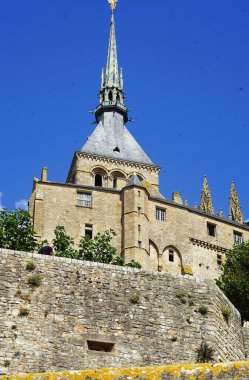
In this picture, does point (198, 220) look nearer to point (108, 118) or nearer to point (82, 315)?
point (108, 118)

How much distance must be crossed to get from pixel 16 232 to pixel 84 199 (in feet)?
94.7

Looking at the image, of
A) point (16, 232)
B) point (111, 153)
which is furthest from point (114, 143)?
point (16, 232)

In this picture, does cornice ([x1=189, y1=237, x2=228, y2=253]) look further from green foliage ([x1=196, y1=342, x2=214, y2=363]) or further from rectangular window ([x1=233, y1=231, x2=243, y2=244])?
green foliage ([x1=196, y1=342, x2=214, y2=363])

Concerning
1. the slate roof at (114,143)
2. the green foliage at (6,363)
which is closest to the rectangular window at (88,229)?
the slate roof at (114,143)

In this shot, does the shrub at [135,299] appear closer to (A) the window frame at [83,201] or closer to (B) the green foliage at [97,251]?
(B) the green foliage at [97,251]

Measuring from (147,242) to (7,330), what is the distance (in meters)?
58.3

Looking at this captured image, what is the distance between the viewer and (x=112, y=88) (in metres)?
124

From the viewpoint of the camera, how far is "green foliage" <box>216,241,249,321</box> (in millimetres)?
46469

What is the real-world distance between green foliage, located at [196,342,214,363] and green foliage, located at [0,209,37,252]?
27339mm

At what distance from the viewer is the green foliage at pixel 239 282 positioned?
46469 millimetres

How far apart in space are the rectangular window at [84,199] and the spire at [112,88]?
43.2m

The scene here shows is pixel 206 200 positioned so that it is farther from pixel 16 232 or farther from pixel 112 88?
pixel 16 232

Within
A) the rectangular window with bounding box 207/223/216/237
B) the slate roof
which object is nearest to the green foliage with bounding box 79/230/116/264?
the rectangular window with bounding box 207/223/216/237

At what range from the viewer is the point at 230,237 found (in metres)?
84.4
